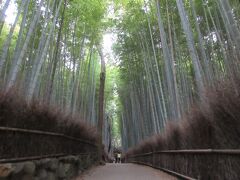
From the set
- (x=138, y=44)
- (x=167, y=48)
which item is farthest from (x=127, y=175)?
(x=138, y=44)

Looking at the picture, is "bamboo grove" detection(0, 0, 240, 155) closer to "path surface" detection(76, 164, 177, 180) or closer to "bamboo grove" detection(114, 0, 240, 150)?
"bamboo grove" detection(114, 0, 240, 150)

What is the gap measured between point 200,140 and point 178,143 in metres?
1.77

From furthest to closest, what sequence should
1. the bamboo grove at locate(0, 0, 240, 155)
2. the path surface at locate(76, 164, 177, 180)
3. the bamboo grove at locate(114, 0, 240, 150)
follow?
the bamboo grove at locate(114, 0, 240, 150)
the bamboo grove at locate(0, 0, 240, 155)
the path surface at locate(76, 164, 177, 180)

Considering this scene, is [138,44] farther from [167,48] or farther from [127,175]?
[127,175]

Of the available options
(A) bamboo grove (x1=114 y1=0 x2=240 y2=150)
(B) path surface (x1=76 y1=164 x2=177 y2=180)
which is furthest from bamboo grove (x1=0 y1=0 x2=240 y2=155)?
(B) path surface (x1=76 y1=164 x2=177 y2=180)

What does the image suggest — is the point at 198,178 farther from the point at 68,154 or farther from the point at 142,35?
the point at 142,35

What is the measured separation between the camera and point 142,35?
11.9m

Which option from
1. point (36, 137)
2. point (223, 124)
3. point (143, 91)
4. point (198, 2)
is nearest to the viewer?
point (223, 124)

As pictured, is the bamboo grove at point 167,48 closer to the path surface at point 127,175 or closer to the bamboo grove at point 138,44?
the bamboo grove at point 138,44

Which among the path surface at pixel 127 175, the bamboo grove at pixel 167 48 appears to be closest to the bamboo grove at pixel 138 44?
the bamboo grove at pixel 167 48

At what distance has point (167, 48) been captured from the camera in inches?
327

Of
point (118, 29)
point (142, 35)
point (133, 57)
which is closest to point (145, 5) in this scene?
point (142, 35)

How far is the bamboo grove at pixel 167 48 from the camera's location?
8.20 metres

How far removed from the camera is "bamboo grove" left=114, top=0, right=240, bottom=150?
8.20 m
